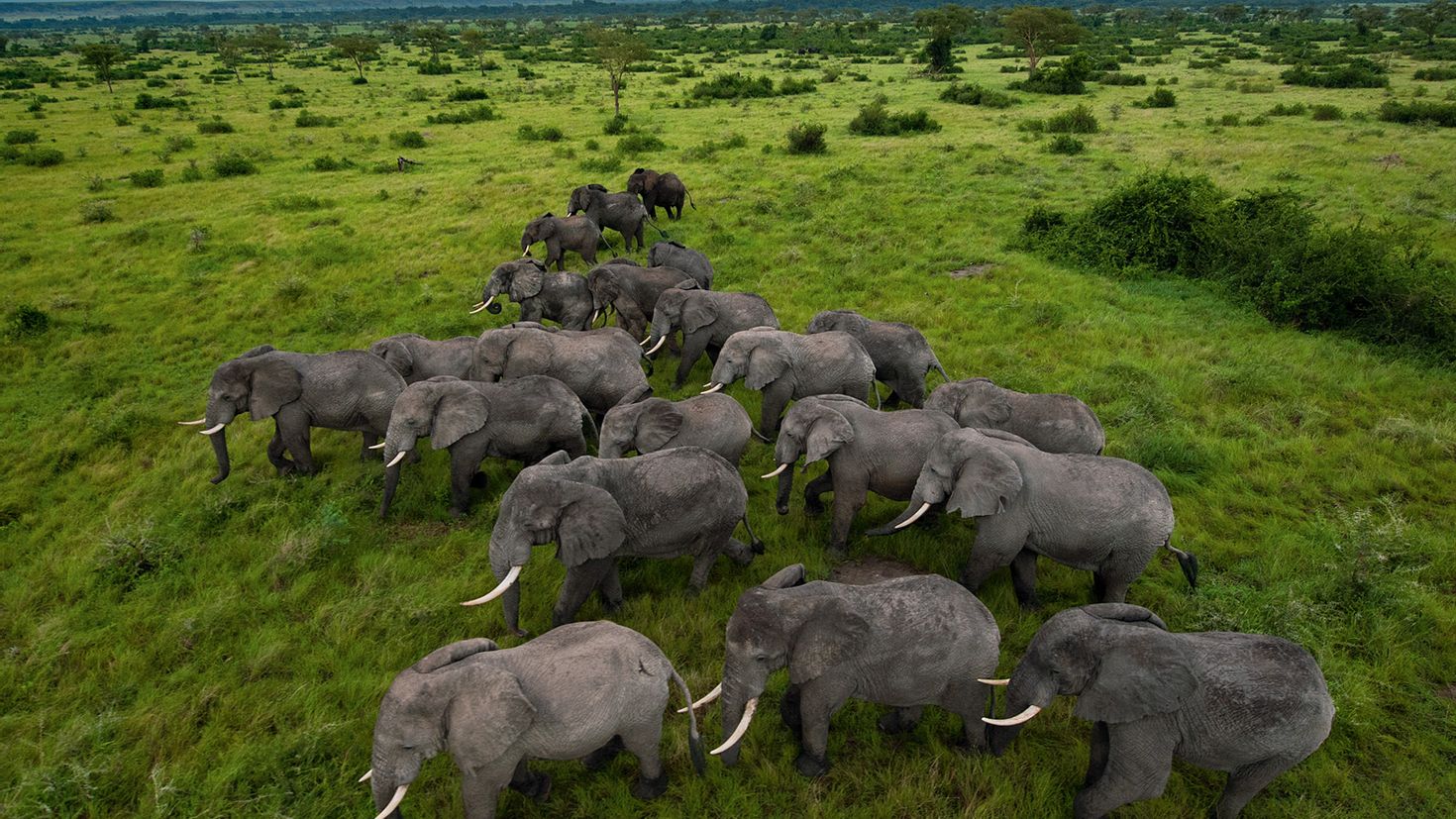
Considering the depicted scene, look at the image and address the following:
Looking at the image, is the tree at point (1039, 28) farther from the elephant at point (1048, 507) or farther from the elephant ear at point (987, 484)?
the elephant ear at point (987, 484)

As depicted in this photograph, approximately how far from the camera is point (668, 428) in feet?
24.5

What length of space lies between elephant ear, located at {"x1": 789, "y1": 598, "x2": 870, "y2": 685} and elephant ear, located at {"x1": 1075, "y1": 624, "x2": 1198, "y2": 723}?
142 centimetres

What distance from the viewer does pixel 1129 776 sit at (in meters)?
4.50

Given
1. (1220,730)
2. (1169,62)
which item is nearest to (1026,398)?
(1220,730)

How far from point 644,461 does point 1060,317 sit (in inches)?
359

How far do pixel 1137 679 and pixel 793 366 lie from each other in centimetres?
538

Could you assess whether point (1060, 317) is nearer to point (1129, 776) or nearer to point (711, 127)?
point (1129, 776)

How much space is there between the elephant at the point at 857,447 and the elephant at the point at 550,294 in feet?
17.8

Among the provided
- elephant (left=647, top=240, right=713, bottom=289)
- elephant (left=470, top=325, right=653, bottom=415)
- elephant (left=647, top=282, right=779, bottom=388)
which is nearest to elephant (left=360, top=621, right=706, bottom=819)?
elephant (left=470, top=325, right=653, bottom=415)

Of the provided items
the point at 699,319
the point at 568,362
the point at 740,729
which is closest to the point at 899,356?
the point at 699,319

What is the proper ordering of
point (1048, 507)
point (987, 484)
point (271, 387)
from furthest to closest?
point (271, 387) → point (1048, 507) → point (987, 484)

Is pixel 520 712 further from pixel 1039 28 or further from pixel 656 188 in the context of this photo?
pixel 1039 28

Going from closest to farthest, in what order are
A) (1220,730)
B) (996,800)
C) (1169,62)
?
(1220,730), (996,800), (1169,62)

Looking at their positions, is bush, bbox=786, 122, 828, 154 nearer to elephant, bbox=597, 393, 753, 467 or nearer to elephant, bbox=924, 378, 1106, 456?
elephant, bbox=924, 378, 1106, 456
